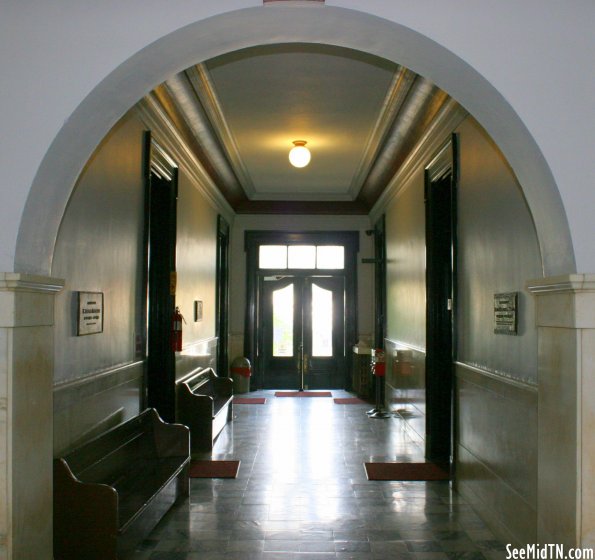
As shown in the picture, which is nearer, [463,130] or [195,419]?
[463,130]

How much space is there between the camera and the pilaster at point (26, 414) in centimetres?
282

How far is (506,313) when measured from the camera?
14.5ft

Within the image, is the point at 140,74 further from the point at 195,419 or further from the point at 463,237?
the point at 195,419

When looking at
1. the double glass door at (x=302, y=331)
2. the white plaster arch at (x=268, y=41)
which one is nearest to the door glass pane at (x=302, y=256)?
the double glass door at (x=302, y=331)

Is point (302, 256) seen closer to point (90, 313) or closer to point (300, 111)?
point (300, 111)

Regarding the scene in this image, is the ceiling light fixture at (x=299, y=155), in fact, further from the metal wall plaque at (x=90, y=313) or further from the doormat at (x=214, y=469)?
the metal wall plaque at (x=90, y=313)

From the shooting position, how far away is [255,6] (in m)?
2.92

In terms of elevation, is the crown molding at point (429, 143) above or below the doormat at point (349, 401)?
above

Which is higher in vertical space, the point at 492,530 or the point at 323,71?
the point at 323,71

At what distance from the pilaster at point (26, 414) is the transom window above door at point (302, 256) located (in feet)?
31.0

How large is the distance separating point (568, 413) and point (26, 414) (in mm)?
2385

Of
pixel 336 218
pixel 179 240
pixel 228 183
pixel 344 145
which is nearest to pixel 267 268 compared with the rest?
pixel 336 218

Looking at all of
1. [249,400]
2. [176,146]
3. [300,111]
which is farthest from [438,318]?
[249,400]

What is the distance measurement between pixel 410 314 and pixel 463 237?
262 centimetres
